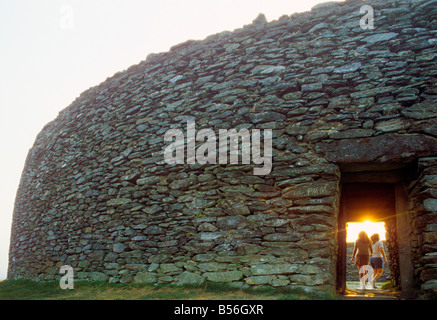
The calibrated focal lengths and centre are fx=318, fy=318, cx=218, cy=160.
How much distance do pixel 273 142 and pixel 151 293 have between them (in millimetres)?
2859

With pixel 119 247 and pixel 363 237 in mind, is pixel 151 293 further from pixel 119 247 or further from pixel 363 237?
pixel 363 237

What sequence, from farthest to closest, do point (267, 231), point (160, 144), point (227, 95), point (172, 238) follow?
point (160, 144) → point (227, 95) → point (172, 238) → point (267, 231)

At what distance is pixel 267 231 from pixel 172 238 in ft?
5.28

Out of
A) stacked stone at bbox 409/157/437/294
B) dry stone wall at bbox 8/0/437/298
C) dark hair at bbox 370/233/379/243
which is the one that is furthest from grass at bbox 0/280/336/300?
dark hair at bbox 370/233/379/243

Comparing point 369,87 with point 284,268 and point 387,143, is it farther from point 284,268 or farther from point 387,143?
point 284,268

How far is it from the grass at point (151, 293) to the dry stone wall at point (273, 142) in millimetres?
161

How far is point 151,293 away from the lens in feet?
15.2

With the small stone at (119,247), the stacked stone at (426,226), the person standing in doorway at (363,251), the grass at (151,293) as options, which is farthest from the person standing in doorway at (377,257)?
the small stone at (119,247)

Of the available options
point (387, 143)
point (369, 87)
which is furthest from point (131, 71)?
point (387, 143)

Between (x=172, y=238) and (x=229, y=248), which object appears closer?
(x=229, y=248)

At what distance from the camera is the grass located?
4035 millimetres

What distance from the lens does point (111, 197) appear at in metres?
6.21

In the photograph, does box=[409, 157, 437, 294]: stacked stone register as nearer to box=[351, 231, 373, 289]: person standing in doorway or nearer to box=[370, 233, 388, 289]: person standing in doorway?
box=[351, 231, 373, 289]: person standing in doorway

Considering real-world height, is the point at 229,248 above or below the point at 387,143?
below
